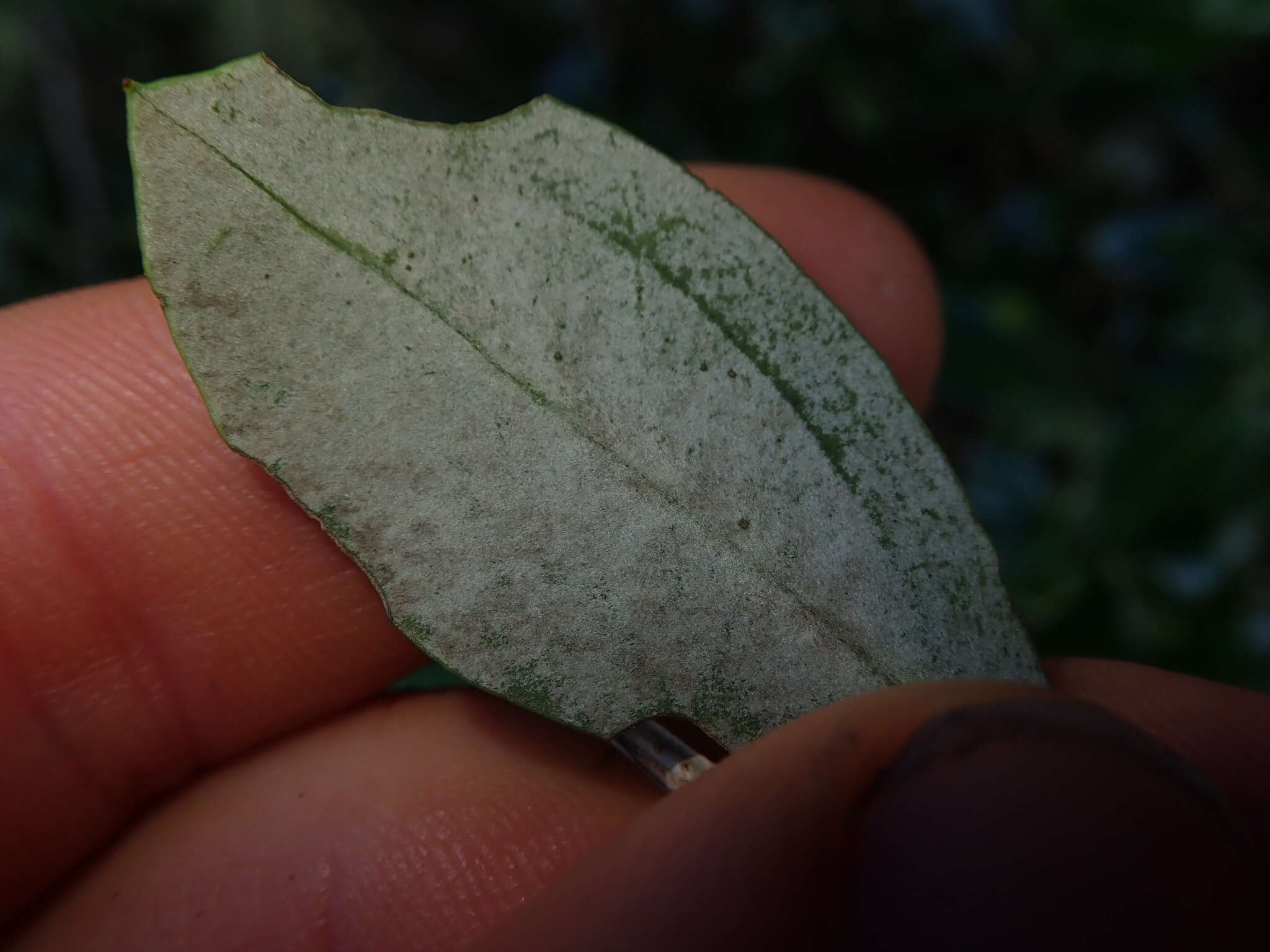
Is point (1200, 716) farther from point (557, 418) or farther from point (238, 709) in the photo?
point (238, 709)

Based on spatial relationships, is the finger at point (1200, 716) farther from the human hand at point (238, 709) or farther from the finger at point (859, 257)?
the finger at point (859, 257)

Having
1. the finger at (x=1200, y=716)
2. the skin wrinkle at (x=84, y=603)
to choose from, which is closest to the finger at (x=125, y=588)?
the skin wrinkle at (x=84, y=603)

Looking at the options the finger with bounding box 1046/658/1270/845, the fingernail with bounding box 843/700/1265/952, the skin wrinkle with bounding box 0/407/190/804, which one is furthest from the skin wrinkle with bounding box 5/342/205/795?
the finger with bounding box 1046/658/1270/845

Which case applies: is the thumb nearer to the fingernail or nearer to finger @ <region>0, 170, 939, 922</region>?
the fingernail

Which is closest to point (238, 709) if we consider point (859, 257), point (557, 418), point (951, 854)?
point (557, 418)

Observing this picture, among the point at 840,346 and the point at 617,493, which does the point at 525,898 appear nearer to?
the point at 617,493
